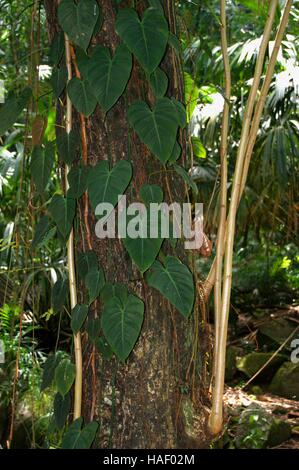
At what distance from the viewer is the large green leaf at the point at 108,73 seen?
1401 millimetres

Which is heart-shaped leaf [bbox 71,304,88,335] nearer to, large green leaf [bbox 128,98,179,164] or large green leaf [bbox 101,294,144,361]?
large green leaf [bbox 101,294,144,361]

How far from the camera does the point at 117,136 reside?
1547 mm

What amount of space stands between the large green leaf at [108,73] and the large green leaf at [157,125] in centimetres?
8

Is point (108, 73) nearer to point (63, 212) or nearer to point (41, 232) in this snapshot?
point (63, 212)

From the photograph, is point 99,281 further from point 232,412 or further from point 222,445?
point 232,412

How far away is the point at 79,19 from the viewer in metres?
1.42

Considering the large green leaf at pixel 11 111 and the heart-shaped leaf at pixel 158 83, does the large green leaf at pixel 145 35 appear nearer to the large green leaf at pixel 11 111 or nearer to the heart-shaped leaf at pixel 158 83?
the heart-shaped leaf at pixel 158 83

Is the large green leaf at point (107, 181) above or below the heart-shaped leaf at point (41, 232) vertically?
above

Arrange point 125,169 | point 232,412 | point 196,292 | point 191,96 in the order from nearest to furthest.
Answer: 1. point 125,169
2. point 196,292
3. point 191,96
4. point 232,412

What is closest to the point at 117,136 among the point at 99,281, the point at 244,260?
the point at 99,281

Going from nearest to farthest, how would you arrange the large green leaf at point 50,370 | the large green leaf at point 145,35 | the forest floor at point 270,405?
the large green leaf at point 145,35
the large green leaf at point 50,370
the forest floor at point 270,405

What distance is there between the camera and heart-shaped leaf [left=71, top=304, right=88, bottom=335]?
153 centimetres

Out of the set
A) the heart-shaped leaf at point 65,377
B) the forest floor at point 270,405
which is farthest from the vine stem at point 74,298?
the forest floor at point 270,405

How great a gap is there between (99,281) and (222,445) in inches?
44.7
